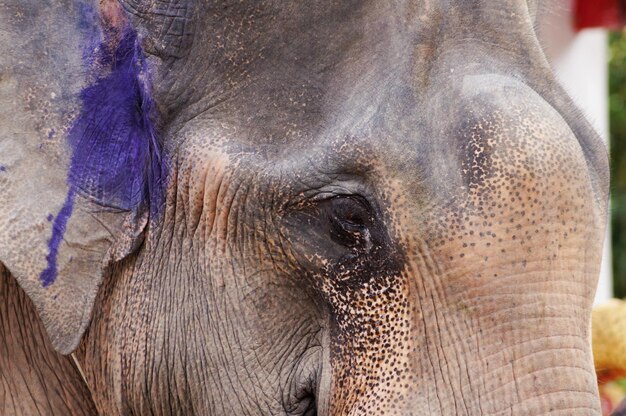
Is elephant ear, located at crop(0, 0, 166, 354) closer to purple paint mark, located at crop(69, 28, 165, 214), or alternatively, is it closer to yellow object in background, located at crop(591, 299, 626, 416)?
purple paint mark, located at crop(69, 28, 165, 214)

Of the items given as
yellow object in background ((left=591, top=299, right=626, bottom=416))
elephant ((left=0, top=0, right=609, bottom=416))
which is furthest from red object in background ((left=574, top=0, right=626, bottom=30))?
elephant ((left=0, top=0, right=609, bottom=416))

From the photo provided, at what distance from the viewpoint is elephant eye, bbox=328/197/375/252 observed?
1651 millimetres

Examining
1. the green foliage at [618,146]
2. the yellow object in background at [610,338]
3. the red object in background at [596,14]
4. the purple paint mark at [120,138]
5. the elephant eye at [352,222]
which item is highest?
the purple paint mark at [120,138]

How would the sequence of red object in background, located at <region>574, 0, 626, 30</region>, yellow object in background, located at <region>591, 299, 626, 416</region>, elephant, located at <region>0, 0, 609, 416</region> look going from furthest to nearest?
red object in background, located at <region>574, 0, 626, 30</region> < yellow object in background, located at <region>591, 299, 626, 416</region> < elephant, located at <region>0, 0, 609, 416</region>

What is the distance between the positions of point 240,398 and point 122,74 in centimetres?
54

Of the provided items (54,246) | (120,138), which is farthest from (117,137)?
(54,246)

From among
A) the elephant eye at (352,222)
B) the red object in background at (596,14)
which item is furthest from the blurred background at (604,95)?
the elephant eye at (352,222)

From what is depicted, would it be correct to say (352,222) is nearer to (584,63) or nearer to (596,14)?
(596,14)

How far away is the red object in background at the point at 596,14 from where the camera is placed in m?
6.07

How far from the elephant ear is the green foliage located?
8.17m

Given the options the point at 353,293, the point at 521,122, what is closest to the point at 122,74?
the point at 353,293

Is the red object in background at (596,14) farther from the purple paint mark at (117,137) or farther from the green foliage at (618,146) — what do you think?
the purple paint mark at (117,137)

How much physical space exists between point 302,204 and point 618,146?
9.56 metres

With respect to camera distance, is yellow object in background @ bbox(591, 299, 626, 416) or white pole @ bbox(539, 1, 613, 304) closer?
yellow object in background @ bbox(591, 299, 626, 416)
